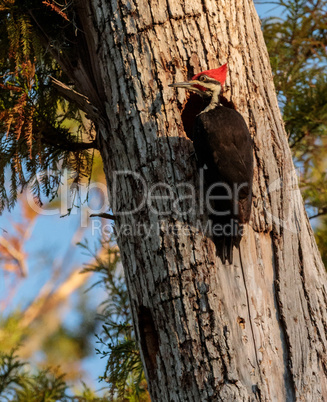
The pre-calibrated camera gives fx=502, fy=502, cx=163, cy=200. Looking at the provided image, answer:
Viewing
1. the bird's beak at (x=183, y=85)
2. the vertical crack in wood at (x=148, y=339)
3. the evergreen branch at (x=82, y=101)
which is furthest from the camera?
the evergreen branch at (x=82, y=101)

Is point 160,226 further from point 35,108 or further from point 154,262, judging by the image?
point 35,108

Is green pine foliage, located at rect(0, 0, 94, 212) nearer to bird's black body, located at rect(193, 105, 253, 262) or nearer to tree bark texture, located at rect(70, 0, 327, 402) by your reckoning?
tree bark texture, located at rect(70, 0, 327, 402)

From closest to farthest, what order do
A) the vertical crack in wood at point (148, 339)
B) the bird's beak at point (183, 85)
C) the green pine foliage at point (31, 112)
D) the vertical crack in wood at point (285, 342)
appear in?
the vertical crack in wood at point (285, 342), the vertical crack in wood at point (148, 339), the bird's beak at point (183, 85), the green pine foliage at point (31, 112)

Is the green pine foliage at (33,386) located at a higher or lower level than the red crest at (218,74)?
lower

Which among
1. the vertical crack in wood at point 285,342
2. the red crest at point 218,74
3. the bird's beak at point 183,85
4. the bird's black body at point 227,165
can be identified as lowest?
the vertical crack in wood at point 285,342

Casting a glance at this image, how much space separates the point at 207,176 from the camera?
2773mm

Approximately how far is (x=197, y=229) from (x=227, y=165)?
1.67ft

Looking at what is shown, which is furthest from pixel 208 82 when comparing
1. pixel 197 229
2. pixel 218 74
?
pixel 197 229

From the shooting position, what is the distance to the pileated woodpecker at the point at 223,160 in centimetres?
272

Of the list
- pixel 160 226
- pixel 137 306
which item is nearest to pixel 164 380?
pixel 137 306

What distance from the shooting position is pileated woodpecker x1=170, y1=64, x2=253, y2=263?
8.93ft

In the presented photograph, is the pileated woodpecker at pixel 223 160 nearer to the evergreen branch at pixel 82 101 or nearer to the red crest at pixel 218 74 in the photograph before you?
the red crest at pixel 218 74

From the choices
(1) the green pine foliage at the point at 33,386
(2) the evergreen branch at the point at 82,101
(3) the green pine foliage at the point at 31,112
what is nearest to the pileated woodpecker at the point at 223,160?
(2) the evergreen branch at the point at 82,101

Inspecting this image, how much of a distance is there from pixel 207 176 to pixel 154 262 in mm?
558
